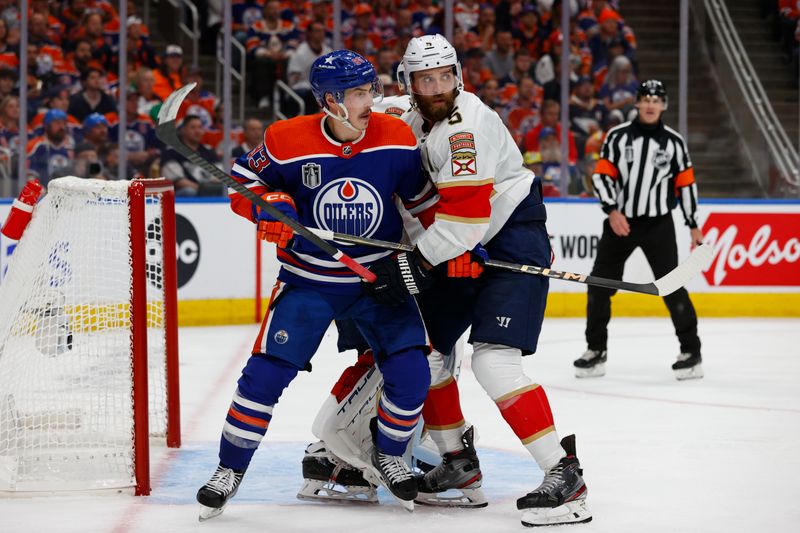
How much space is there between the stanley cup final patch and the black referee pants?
2.55 metres

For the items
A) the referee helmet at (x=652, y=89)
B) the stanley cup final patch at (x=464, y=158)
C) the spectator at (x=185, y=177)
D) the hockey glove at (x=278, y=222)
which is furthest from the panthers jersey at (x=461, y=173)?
the spectator at (x=185, y=177)

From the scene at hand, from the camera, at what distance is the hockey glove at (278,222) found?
300cm

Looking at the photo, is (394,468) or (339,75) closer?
(339,75)

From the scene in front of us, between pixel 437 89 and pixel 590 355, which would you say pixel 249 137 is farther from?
pixel 437 89

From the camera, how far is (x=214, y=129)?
24.3 feet

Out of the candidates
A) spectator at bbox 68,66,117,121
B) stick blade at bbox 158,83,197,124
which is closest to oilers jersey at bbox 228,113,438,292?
stick blade at bbox 158,83,197,124

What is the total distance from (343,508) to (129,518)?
1.79 ft

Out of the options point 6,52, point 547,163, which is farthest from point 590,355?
point 6,52

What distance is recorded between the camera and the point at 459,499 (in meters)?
3.25

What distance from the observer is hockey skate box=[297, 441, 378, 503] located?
10.9 ft

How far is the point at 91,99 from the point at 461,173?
4663mm

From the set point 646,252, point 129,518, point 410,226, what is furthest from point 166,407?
point 646,252

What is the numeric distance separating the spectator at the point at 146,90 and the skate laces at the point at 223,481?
4.51m

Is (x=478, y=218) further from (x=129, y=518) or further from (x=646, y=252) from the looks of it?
(x=646, y=252)
